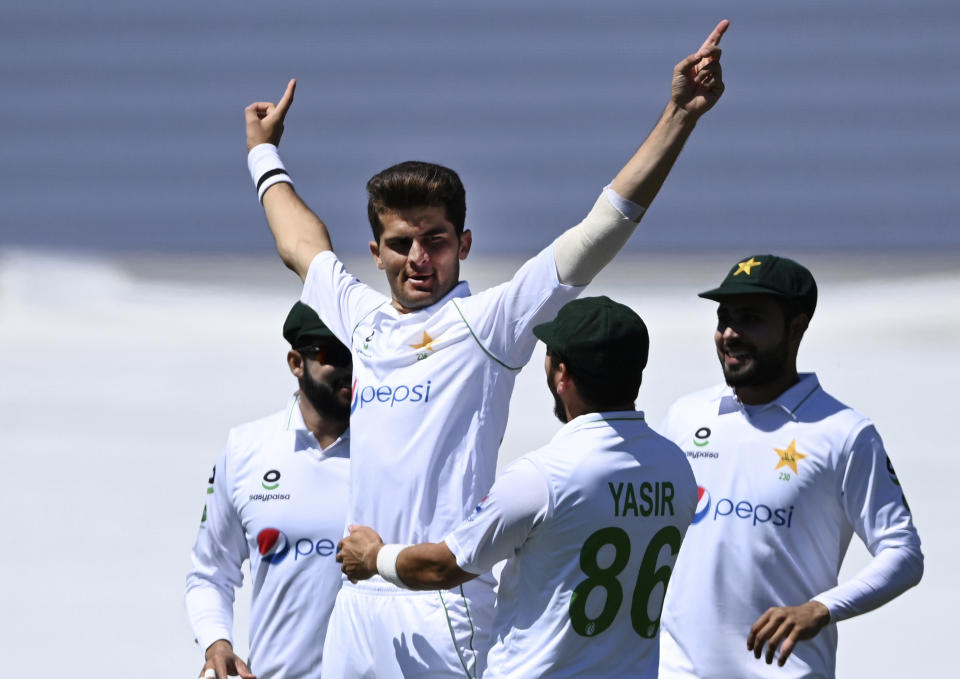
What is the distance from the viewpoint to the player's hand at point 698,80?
2549mm

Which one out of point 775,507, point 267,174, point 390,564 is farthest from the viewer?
point 775,507

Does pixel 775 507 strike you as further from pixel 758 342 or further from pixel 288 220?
pixel 288 220

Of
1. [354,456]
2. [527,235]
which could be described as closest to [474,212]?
[527,235]

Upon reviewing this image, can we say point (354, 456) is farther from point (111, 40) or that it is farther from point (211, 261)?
point (111, 40)

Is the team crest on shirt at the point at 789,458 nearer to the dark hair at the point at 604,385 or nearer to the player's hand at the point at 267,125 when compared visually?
the dark hair at the point at 604,385

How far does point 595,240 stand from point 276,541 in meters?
1.37

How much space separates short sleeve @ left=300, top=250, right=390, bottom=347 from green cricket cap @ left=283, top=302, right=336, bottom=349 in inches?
15.1

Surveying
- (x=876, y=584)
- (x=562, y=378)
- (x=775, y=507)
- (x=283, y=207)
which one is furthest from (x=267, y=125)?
(x=876, y=584)

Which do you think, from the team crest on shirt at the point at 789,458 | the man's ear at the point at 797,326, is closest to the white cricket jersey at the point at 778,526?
the team crest on shirt at the point at 789,458

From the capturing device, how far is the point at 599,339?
2.56 meters

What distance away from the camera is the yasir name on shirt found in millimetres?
2533

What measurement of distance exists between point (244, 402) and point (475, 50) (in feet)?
7.23

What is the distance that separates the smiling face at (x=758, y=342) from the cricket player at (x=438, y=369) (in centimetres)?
86

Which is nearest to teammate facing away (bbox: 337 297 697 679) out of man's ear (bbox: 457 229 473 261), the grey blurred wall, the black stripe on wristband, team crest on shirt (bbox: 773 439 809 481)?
man's ear (bbox: 457 229 473 261)
